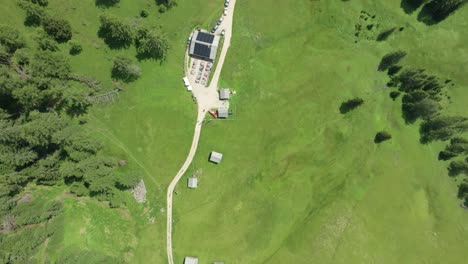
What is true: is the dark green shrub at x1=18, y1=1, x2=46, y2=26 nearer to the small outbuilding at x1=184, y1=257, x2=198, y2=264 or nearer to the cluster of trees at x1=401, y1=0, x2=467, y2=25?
the small outbuilding at x1=184, y1=257, x2=198, y2=264

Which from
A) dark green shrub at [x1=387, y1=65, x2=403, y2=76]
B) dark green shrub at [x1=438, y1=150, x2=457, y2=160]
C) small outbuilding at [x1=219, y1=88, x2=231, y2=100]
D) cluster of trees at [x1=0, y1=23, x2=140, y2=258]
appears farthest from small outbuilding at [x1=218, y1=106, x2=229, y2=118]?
dark green shrub at [x1=438, y1=150, x2=457, y2=160]

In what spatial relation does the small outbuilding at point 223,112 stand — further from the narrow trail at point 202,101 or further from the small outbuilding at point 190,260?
the small outbuilding at point 190,260

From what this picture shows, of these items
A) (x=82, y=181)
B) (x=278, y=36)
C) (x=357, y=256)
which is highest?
(x=278, y=36)

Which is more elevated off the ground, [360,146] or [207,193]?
[360,146]

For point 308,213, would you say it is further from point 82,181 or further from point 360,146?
point 82,181

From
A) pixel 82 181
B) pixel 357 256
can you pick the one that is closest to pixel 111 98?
pixel 82 181

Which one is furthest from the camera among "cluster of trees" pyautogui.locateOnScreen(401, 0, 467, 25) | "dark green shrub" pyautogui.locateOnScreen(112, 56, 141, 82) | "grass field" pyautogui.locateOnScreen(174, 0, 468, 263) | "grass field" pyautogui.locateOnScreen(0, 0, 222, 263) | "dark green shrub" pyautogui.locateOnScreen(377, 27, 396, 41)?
"cluster of trees" pyautogui.locateOnScreen(401, 0, 467, 25)
